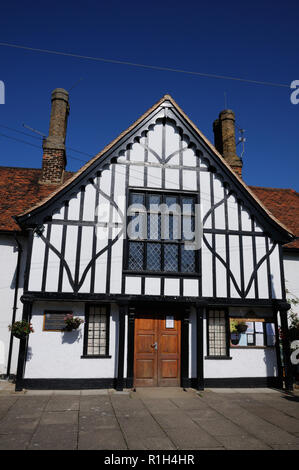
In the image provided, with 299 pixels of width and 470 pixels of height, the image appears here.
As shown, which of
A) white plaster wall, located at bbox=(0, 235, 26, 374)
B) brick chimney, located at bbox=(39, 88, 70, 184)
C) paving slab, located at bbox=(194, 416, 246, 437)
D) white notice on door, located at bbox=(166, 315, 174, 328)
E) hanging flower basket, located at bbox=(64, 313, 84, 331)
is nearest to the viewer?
paving slab, located at bbox=(194, 416, 246, 437)

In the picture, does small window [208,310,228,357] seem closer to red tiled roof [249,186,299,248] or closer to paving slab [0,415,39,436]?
red tiled roof [249,186,299,248]

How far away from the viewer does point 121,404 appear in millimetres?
7934

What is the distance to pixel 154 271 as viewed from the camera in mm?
10258

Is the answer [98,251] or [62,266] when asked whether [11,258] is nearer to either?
[62,266]

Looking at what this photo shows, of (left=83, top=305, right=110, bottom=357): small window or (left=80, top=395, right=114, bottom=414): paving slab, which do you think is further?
(left=83, top=305, right=110, bottom=357): small window

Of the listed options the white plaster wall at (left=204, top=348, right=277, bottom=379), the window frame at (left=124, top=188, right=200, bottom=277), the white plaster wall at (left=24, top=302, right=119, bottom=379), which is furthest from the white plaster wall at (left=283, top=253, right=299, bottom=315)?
the white plaster wall at (left=24, top=302, right=119, bottom=379)

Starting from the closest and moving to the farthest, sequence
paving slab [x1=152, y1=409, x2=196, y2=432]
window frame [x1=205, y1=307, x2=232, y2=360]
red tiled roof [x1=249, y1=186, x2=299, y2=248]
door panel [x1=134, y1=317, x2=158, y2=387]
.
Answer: paving slab [x1=152, y1=409, x2=196, y2=432]
door panel [x1=134, y1=317, x2=158, y2=387]
window frame [x1=205, y1=307, x2=232, y2=360]
red tiled roof [x1=249, y1=186, x2=299, y2=248]

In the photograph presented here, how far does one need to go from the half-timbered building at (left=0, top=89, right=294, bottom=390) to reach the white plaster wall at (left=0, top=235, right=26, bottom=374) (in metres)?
1.46

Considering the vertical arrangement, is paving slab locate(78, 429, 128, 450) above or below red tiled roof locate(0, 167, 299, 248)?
below

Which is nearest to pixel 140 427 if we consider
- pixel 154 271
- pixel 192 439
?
pixel 192 439

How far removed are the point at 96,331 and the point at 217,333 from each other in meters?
3.87

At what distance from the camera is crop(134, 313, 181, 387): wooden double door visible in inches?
393

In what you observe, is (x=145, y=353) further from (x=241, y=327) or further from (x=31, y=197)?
(x=31, y=197)
